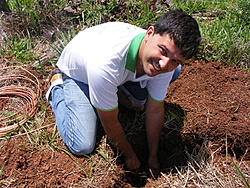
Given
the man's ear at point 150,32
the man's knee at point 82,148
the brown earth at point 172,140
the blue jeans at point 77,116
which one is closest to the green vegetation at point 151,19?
the brown earth at point 172,140

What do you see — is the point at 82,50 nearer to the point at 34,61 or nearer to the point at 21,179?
the point at 21,179

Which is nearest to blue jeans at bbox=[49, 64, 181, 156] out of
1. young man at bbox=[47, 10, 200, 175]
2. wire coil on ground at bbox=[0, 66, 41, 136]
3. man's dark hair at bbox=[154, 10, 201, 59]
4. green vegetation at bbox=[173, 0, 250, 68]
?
young man at bbox=[47, 10, 200, 175]

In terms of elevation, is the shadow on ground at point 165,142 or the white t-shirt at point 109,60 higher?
the white t-shirt at point 109,60

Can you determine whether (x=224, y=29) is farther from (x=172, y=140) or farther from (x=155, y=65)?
(x=155, y=65)

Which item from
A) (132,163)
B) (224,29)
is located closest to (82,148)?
(132,163)

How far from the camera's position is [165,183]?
77.7 inches

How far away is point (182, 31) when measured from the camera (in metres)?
1.47

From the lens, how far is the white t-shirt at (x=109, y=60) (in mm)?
1604

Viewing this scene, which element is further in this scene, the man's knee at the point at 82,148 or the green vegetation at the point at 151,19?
the green vegetation at the point at 151,19

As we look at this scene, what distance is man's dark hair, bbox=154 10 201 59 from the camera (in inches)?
57.9

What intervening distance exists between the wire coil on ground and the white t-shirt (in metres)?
0.82

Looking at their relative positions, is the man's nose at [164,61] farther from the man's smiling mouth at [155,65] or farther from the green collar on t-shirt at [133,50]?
the green collar on t-shirt at [133,50]

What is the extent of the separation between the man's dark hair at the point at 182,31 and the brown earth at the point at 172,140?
836 mm

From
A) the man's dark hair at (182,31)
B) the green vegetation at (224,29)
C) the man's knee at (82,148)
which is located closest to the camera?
the man's dark hair at (182,31)
